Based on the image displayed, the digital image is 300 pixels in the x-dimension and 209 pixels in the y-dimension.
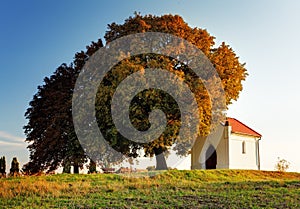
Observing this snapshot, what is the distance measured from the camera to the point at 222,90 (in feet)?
87.6

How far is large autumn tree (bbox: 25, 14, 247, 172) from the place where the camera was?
24266 millimetres

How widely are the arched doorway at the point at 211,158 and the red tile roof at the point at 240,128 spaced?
233cm

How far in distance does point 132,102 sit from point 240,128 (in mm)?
14299

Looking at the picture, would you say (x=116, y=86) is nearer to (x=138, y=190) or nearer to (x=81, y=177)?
(x=81, y=177)

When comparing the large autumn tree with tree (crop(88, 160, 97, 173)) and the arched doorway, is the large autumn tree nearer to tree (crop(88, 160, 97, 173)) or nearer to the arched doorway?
tree (crop(88, 160, 97, 173))

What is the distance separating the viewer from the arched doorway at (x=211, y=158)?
32750 millimetres

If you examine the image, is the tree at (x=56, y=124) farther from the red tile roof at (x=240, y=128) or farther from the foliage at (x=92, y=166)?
the red tile roof at (x=240, y=128)

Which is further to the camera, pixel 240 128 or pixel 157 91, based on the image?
pixel 240 128

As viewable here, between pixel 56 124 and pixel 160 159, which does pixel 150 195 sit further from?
pixel 56 124

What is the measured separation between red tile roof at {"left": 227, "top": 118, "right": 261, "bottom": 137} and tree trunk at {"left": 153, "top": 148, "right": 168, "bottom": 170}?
8.98m

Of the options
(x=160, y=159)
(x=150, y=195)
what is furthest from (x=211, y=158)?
(x=150, y=195)

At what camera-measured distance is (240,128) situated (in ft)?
114

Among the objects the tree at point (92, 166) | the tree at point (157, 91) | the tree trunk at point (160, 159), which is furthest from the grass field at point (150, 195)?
the tree at point (92, 166)

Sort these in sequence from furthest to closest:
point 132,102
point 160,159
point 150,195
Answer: point 160,159 < point 132,102 < point 150,195
